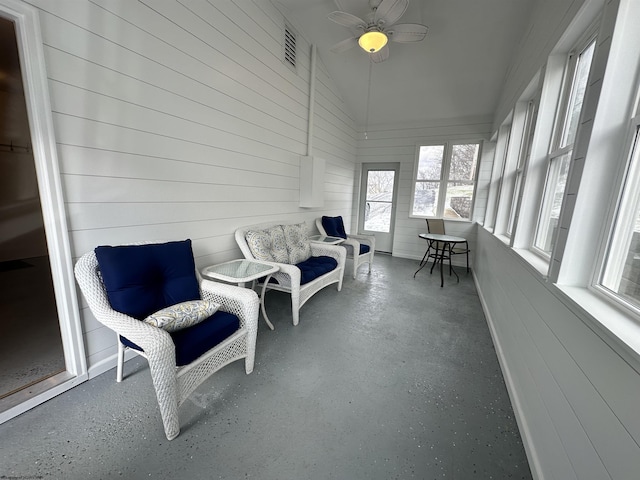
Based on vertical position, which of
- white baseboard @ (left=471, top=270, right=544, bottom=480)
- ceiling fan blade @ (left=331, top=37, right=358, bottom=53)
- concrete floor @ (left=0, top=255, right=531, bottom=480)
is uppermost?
ceiling fan blade @ (left=331, top=37, right=358, bottom=53)

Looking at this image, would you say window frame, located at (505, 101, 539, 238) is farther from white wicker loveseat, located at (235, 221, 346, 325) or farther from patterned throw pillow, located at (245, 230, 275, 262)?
patterned throw pillow, located at (245, 230, 275, 262)

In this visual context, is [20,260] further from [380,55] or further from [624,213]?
[624,213]

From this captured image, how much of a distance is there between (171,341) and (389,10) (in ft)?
10.2

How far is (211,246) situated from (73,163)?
117 centimetres

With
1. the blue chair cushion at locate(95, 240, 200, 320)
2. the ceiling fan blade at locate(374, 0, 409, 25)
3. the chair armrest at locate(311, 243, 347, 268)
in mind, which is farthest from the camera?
the chair armrest at locate(311, 243, 347, 268)

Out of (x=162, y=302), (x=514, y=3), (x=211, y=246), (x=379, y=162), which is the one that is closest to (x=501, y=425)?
(x=162, y=302)

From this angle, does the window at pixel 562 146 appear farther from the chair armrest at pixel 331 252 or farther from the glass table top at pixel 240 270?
the glass table top at pixel 240 270

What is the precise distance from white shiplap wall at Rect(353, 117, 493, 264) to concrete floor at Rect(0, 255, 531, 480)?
318cm

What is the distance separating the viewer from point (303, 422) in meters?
1.44

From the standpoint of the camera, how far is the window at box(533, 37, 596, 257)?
1.60 m

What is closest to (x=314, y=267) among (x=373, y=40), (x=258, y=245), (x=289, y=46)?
(x=258, y=245)

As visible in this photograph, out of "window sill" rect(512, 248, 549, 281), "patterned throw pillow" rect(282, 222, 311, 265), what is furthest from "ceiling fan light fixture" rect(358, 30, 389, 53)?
"window sill" rect(512, 248, 549, 281)

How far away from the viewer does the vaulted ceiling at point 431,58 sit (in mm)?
2793

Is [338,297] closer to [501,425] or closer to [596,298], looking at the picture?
[501,425]
